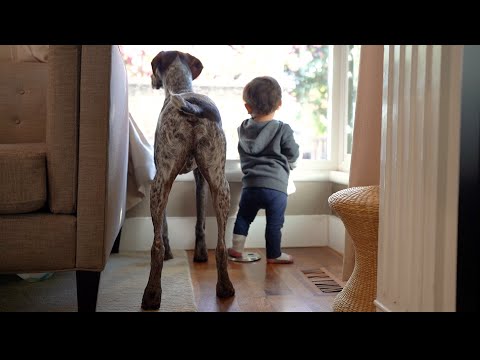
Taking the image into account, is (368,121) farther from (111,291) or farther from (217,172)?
(111,291)

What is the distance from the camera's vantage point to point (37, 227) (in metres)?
1.33

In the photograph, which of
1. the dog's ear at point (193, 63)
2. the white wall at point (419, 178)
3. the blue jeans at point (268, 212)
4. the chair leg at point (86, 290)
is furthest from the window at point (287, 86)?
the white wall at point (419, 178)

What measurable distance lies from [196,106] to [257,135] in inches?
31.8

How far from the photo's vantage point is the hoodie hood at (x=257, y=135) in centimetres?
233

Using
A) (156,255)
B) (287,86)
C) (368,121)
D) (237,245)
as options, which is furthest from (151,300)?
(287,86)

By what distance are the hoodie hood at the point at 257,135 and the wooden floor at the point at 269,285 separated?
1.80 ft

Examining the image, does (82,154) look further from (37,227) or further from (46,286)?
(46,286)

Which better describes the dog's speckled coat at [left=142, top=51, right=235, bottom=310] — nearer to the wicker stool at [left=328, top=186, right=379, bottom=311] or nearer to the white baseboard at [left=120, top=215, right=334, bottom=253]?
the wicker stool at [left=328, top=186, right=379, bottom=311]

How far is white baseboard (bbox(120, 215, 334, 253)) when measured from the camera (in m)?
2.52

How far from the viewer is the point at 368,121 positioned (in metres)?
1.75

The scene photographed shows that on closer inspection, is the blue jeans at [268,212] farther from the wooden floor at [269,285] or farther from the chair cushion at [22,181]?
the chair cushion at [22,181]
